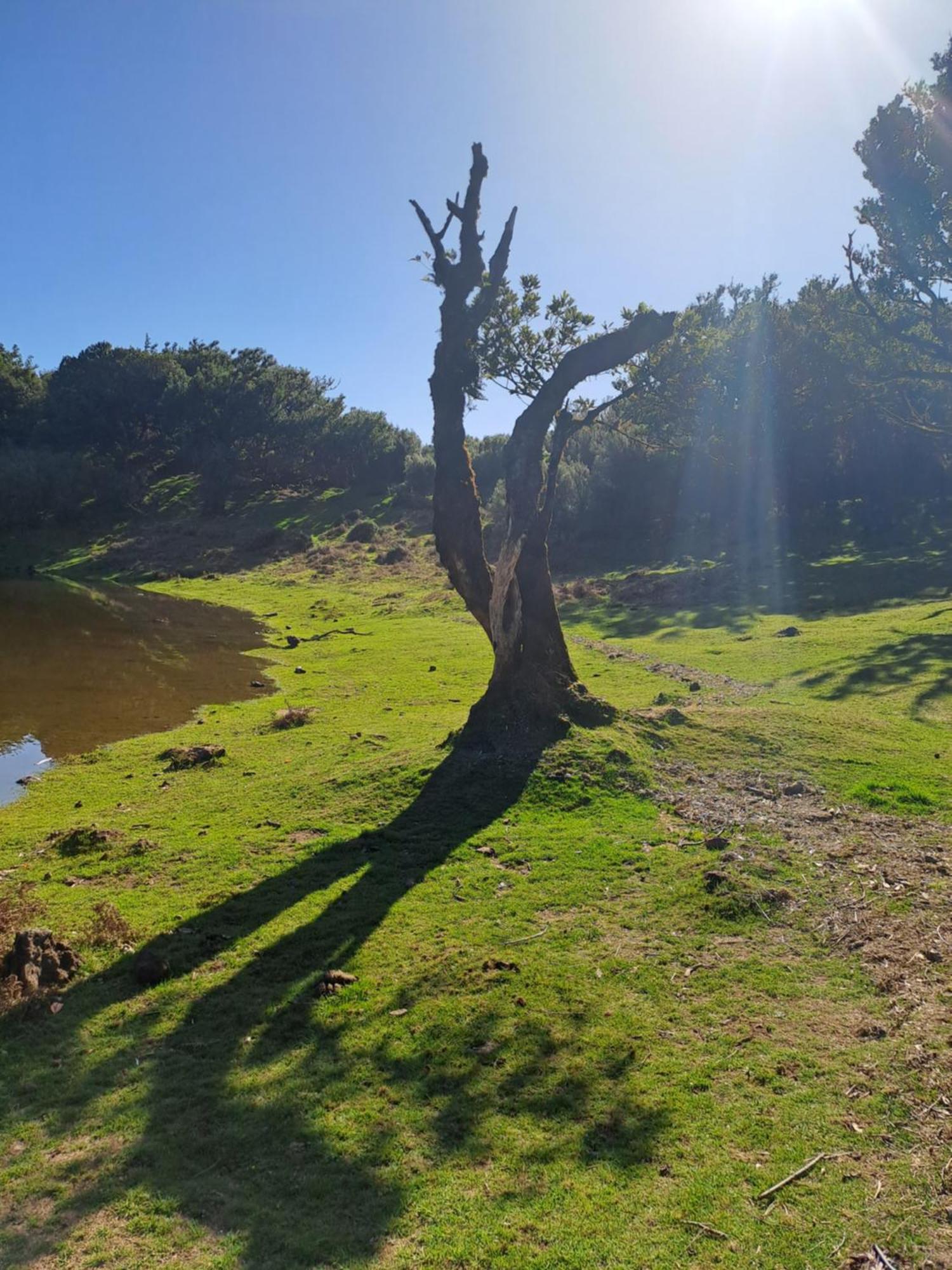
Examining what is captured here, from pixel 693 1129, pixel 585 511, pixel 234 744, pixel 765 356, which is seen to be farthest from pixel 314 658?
pixel 765 356

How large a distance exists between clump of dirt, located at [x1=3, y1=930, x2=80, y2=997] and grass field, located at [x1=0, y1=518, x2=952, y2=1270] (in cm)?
21

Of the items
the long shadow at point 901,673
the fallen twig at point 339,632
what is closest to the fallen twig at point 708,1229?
the long shadow at point 901,673

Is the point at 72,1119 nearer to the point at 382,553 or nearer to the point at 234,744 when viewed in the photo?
the point at 234,744

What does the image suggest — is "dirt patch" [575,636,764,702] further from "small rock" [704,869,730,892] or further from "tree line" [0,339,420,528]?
"tree line" [0,339,420,528]

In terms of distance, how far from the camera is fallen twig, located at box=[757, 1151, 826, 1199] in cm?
491

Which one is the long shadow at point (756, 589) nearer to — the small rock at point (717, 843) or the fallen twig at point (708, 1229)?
the small rock at point (717, 843)

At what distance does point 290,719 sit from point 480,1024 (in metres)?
12.9

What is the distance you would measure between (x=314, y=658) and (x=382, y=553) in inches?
1212

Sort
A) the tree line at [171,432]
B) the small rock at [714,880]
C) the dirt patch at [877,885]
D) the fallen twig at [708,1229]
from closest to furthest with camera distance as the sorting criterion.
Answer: the fallen twig at [708,1229] → the dirt patch at [877,885] → the small rock at [714,880] → the tree line at [171,432]

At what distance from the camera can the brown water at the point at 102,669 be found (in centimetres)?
1939

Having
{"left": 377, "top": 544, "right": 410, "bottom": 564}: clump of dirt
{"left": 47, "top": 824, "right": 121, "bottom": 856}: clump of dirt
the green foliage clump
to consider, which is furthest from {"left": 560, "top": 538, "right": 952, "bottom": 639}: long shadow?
{"left": 47, "top": 824, "right": 121, "bottom": 856}: clump of dirt

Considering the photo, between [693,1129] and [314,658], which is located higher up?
[314,658]

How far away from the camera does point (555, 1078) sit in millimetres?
6230

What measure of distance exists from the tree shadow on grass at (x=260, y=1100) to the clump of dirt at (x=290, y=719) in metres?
9.82
